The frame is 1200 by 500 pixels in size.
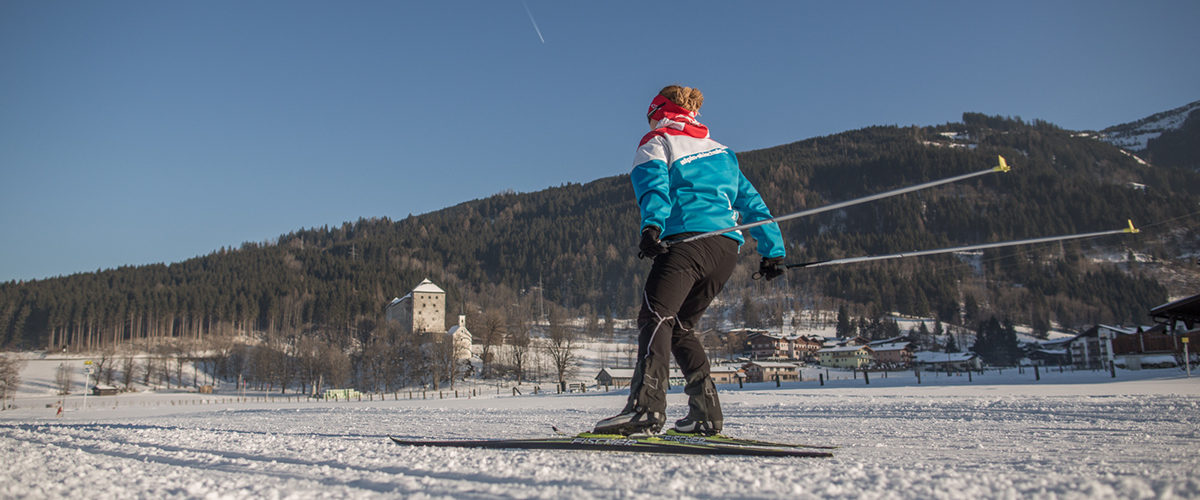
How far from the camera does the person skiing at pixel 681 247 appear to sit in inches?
134

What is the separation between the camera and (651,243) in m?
3.34

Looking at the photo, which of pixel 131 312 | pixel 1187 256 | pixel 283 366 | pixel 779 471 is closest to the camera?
pixel 779 471

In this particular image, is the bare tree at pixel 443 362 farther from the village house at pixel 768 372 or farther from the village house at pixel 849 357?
the village house at pixel 849 357

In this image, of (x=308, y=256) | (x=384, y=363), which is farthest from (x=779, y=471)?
(x=308, y=256)

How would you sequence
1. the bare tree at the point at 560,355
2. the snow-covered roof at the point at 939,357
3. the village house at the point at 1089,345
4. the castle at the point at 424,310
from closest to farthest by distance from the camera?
the bare tree at the point at 560,355, the village house at the point at 1089,345, the snow-covered roof at the point at 939,357, the castle at the point at 424,310

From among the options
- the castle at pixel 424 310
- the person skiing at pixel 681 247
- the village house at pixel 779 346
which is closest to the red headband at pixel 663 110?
the person skiing at pixel 681 247

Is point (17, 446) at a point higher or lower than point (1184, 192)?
lower

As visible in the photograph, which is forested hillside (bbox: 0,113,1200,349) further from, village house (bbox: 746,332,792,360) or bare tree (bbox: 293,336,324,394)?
bare tree (bbox: 293,336,324,394)

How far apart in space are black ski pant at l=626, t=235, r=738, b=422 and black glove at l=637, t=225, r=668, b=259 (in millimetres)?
104

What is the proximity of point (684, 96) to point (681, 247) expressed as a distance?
1084 millimetres

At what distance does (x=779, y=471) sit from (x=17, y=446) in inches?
187

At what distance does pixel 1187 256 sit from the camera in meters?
151

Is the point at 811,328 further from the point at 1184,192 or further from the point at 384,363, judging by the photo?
the point at 1184,192

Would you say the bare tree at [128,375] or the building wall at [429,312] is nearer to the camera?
the bare tree at [128,375]
